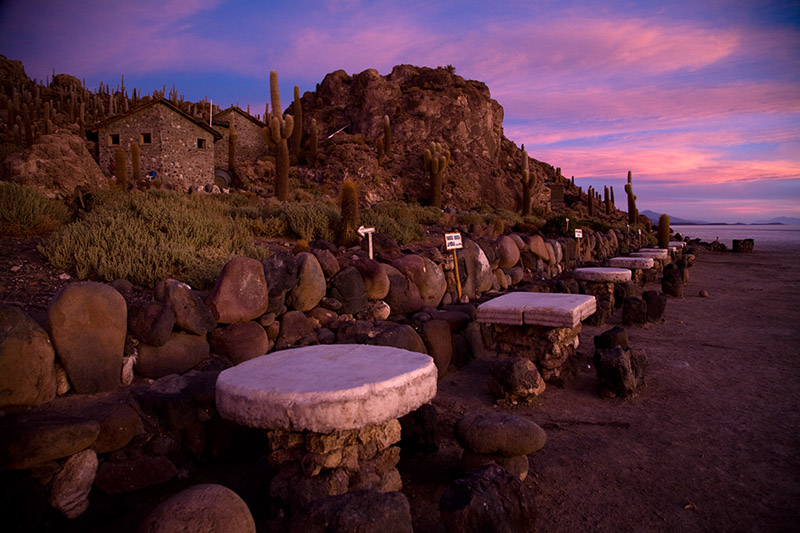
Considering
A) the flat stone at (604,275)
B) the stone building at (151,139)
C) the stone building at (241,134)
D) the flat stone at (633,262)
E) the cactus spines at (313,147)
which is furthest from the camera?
the stone building at (241,134)

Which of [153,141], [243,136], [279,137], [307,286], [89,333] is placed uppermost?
[243,136]

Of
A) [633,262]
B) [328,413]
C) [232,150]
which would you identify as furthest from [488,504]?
[232,150]

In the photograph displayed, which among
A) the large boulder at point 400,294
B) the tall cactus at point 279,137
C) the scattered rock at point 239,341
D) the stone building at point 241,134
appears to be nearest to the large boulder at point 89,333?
the scattered rock at point 239,341

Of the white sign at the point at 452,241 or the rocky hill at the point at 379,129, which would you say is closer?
the white sign at the point at 452,241

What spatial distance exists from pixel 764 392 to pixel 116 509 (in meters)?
5.62

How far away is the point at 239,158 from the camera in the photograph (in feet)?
115

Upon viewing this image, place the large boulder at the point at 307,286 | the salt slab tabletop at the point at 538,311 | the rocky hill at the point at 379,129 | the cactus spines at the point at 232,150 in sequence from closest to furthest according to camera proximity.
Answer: the large boulder at the point at 307,286 < the salt slab tabletop at the point at 538,311 < the rocky hill at the point at 379,129 < the cactus spines at the point at 232,150

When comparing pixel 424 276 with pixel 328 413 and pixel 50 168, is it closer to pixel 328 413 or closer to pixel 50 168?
pixel 328 413

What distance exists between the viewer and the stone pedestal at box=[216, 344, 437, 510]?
96.3 inches

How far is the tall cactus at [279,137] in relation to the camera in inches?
695

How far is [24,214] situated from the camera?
5.45 meters

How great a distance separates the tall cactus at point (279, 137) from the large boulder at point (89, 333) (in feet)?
46.6

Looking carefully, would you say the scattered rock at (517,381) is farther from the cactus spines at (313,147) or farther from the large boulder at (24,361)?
the cactus spines at (313,147)

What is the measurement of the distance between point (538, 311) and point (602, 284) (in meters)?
4.32
